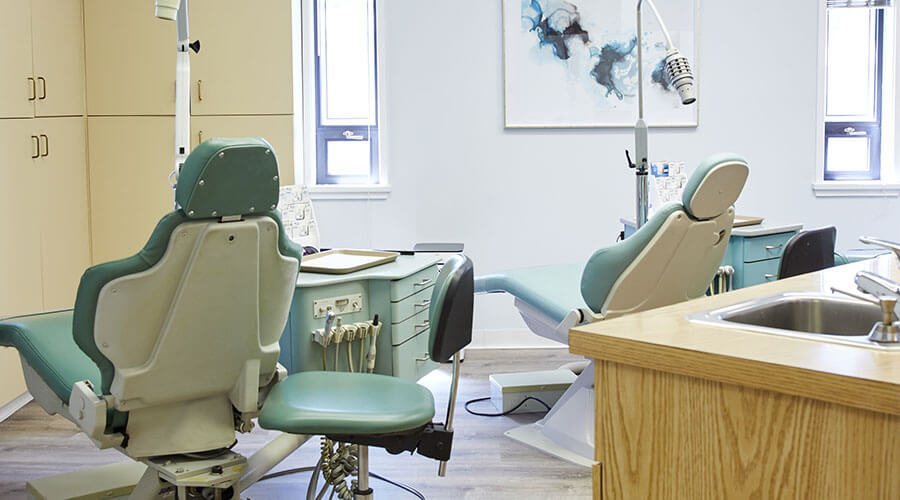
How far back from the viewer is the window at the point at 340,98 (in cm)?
483

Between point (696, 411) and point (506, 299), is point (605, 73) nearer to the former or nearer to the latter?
point (506, 299)

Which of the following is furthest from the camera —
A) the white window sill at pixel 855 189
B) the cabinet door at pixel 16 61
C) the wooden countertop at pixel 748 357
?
the white window sill at pixel 855 189

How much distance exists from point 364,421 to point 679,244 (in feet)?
4.18

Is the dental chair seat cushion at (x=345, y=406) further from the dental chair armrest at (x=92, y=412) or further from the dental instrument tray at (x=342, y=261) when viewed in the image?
the dental instrument tray at (x=342, y=261)

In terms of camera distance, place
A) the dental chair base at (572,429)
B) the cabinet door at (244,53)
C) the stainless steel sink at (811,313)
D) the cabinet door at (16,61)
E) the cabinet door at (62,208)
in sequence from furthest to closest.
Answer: the cabinet door at (244,53) → the cabinet door at (62,208) → the cabinet door at (16,61) → the dental chair base at (572,429) → the stainless steel sink at (811,313)

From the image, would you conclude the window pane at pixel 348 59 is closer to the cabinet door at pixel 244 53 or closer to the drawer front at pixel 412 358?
the cabinet door at pixel 244 53

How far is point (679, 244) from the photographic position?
2.75 metres

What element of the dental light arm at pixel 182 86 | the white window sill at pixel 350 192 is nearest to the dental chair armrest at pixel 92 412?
the dental light arm at pixel 182 86

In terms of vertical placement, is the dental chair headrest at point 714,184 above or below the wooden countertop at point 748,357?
above

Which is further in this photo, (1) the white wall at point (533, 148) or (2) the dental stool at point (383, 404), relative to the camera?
(1) the white wall at point (533, 148)

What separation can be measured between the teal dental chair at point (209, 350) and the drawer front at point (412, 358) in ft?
1.22

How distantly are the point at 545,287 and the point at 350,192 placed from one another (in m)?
1.80

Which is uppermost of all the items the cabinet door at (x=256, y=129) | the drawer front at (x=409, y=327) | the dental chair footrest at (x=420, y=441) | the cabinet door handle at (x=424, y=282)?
the cabinet door at (x=256, y=129)

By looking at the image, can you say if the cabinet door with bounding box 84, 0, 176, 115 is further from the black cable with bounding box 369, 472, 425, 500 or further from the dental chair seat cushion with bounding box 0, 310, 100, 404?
the black cable with bounding box 369, 472, 425, 500
